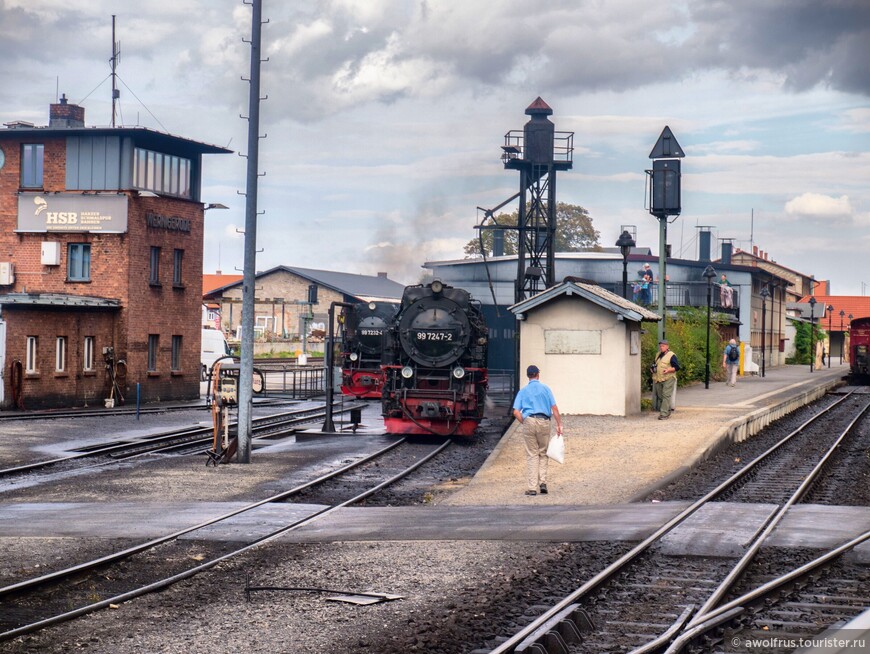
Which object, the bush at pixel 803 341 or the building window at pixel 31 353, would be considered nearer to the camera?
the building window at pixel 31 353

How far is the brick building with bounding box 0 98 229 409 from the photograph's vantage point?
35469mm

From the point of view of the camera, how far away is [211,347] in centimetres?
4369

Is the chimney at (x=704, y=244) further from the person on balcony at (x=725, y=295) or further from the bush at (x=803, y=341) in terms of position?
the person on balcony at (x=725, y=295)

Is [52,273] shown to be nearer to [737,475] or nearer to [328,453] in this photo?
[328,453]

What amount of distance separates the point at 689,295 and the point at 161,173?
29.8 meters

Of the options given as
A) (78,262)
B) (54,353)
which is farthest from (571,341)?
(78,262)

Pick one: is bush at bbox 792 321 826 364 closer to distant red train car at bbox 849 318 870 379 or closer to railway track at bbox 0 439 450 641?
distant red train car at bbox 849 318 870 379

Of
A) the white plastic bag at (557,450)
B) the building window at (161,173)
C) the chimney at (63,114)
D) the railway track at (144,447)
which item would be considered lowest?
the railway track at (144,447)

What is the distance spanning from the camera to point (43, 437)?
23656mm

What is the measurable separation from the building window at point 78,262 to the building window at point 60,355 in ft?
11.3

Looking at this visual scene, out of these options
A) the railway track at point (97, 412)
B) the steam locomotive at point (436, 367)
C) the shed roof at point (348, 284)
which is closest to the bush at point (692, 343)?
the steam locomotive at point (436, 367)

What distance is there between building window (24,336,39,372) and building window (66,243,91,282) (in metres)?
4.38

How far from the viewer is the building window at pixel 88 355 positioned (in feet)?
113

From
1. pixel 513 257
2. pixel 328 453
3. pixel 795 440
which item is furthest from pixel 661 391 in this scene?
pixel 513 257
